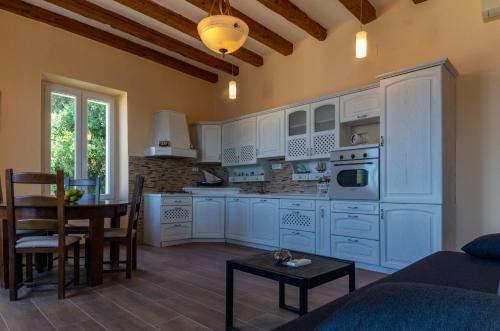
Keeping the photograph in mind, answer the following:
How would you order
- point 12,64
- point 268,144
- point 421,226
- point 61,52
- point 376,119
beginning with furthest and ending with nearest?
point 268,144
point 61,52
point 12,64
point 376,119
point 421,226

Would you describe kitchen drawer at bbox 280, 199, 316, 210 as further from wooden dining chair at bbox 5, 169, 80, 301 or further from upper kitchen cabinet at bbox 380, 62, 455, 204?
wooden dining chair at bbox 5, 169, 80, 301

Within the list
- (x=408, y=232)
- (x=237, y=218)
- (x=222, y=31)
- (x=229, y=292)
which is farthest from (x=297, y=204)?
(x=222, y=31)

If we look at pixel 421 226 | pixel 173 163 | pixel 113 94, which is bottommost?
pixel 421 226

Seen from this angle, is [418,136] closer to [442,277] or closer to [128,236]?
[442,277]

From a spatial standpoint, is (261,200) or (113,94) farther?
(113,94)

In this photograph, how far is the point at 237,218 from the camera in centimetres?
499

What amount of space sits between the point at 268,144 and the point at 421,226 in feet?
7.94

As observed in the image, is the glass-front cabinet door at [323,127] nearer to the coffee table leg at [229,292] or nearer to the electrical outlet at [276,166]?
the electrical outlet at [276,166]

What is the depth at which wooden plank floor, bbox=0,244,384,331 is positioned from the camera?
2168mm

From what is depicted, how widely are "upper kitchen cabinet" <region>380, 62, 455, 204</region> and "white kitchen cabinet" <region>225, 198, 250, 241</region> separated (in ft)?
6.74

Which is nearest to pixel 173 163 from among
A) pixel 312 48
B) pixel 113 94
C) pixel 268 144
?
pixel 113 94

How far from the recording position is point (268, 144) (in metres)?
4.97

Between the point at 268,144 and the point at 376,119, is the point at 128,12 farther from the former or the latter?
the point at 376,119

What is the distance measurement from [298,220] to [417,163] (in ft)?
5.14
